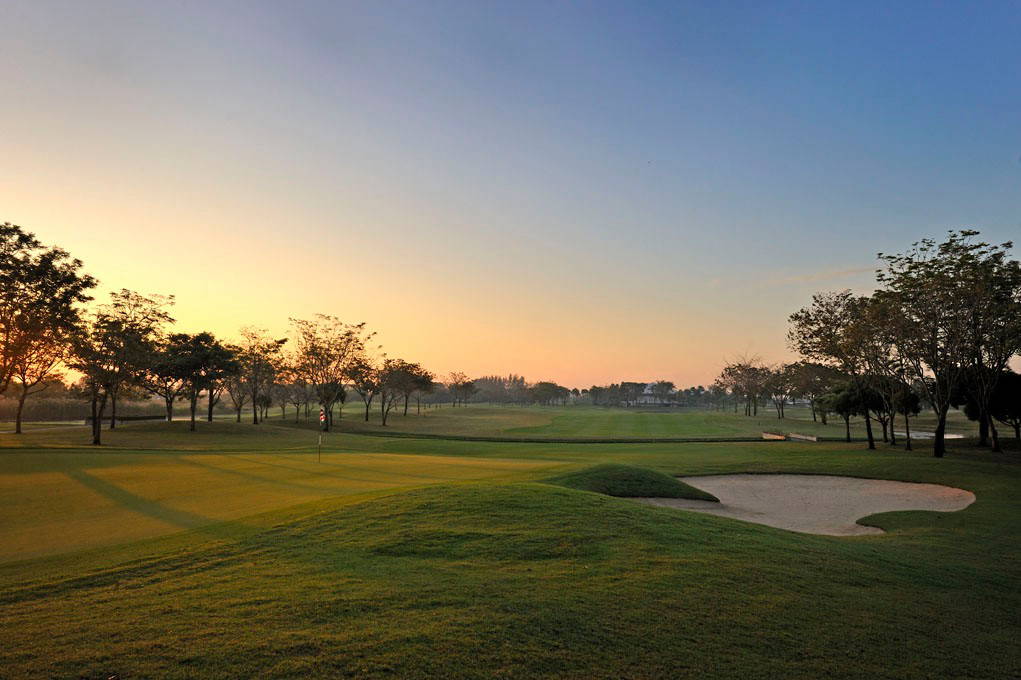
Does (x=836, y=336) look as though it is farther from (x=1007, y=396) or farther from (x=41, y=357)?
(x=41, y=357)

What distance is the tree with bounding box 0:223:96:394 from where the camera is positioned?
1364 inches

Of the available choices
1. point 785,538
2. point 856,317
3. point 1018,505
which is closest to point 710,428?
point 856,317

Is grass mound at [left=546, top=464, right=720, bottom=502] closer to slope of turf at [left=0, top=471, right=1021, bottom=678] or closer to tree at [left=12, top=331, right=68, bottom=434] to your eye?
slope of turf at [left=0, top=471, right=1021, bottom=678]

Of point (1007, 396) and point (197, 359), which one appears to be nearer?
point (1007, 396)

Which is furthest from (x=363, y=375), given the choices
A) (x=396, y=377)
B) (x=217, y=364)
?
(x=217, y=364)

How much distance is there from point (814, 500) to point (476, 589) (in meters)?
20.6

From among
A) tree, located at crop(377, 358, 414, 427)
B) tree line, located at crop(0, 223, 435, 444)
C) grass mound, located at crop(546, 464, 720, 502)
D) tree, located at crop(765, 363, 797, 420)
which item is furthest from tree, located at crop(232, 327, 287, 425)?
tree, located at crop(765, 363, 797, 420)

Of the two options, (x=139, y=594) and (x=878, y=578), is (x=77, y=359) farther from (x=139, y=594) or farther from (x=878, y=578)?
(x=878, y=578)

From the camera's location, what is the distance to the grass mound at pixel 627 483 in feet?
64.0

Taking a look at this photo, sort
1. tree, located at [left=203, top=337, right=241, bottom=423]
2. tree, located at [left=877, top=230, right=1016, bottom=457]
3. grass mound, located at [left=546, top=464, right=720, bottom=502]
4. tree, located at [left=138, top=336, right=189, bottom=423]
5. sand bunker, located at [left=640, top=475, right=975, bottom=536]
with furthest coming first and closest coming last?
tree, located at [left=203, top=337, right=241, bottom=423], tree, located at [left=138, top=336, right=189, bottom=423], tree, located at [left=877, top=230, right=1016, bottom=457], grass mound, located at [left=546, top=464, right=720, bottom=502], sand bunker, located at [left=640, top=475, right=975, bottom=536]

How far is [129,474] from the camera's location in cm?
2147

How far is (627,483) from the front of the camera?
68.1 ft

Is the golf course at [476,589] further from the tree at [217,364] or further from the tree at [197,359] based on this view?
the tree at [217,364]

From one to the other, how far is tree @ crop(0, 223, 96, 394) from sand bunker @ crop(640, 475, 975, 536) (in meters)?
41.4
